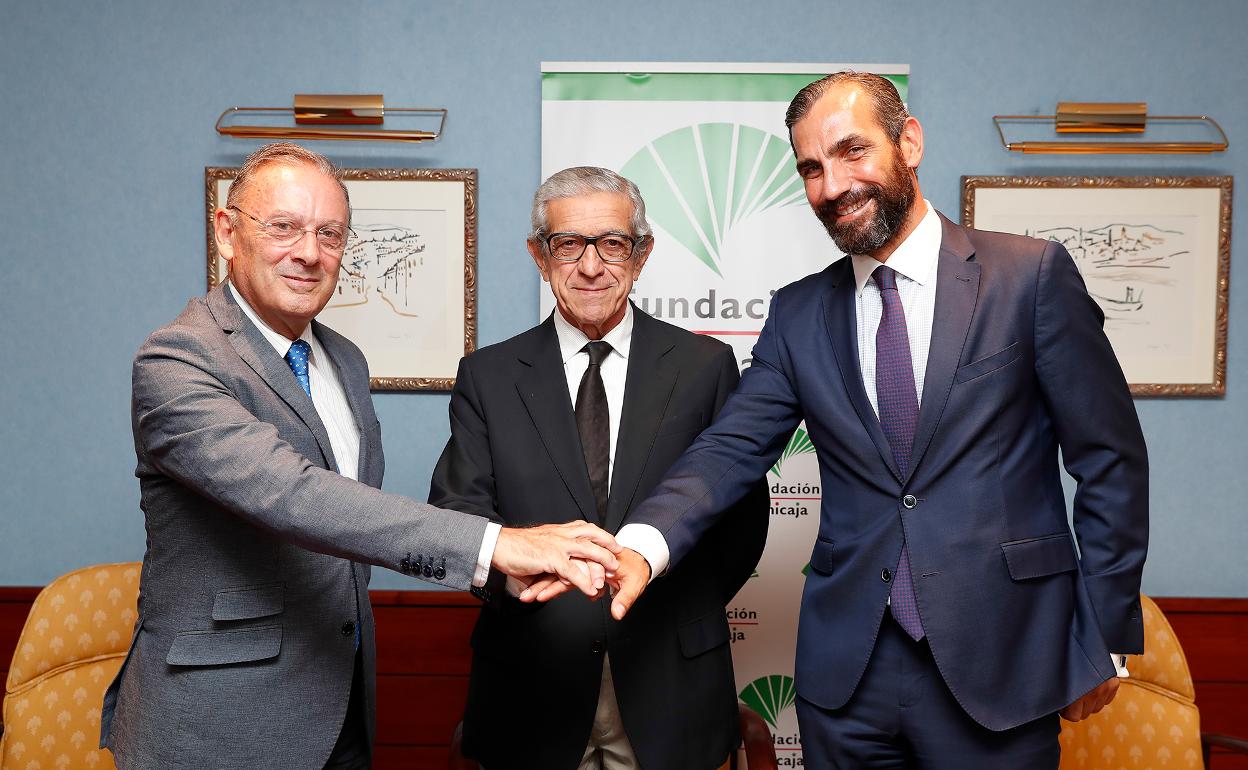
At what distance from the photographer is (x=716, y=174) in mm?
3076

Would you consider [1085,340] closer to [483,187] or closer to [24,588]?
[483,187]

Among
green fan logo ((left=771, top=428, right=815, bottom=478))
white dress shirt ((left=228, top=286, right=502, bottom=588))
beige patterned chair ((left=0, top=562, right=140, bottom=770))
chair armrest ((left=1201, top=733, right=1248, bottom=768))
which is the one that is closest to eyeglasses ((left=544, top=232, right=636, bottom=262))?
white dress shirt ((left=228, top=286, right=502, bottom=588))

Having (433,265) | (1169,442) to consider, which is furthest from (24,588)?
(1169,442)

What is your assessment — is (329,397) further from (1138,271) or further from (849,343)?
(1138,271)

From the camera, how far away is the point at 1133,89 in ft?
10.2

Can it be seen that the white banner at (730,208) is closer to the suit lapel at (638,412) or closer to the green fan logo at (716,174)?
the green fan logo at (716,174)

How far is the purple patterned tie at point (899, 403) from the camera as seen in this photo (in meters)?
1.66

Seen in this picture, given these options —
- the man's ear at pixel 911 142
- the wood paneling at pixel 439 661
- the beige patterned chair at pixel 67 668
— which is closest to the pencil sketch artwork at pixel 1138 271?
the wood paneling at pixel 439 661

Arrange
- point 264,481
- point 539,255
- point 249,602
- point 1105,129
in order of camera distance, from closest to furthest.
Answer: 1. point 264,481
2. point 249,602
3. point 539,255
4. point 1105,129

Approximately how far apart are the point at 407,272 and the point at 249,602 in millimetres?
1693

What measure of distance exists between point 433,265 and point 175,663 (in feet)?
5.90

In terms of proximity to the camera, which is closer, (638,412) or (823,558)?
(823,558)

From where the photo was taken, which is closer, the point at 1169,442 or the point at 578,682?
the point at 578,682

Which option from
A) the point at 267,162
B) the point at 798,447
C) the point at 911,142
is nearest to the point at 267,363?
the point at 267,162
